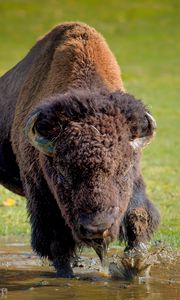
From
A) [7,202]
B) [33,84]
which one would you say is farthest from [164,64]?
[33,84]

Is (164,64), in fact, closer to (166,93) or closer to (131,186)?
(166,93)

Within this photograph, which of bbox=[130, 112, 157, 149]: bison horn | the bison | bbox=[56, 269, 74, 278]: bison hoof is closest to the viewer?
the bison

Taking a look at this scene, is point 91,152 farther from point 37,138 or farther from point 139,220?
point 139,220

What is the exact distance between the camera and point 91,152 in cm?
755

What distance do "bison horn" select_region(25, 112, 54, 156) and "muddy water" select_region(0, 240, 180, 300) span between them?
1.24 m

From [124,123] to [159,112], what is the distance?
51.2 feet

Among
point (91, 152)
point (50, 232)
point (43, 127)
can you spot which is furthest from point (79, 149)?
point (50, 232)

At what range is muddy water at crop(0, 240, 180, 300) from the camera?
309 inches

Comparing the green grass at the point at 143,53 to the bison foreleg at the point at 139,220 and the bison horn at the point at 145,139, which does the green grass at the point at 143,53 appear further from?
the bison horn at the point at 145,139

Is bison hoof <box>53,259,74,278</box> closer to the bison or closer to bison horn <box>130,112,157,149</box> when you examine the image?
the bison

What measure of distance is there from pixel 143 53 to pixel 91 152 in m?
29.9

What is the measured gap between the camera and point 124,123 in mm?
7926

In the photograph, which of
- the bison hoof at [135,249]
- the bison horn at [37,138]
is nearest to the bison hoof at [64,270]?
the bison hoof at [135,249]

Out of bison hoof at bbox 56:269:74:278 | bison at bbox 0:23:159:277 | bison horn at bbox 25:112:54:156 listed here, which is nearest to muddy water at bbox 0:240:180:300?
bison hoof at bbox 56:269:74:278
